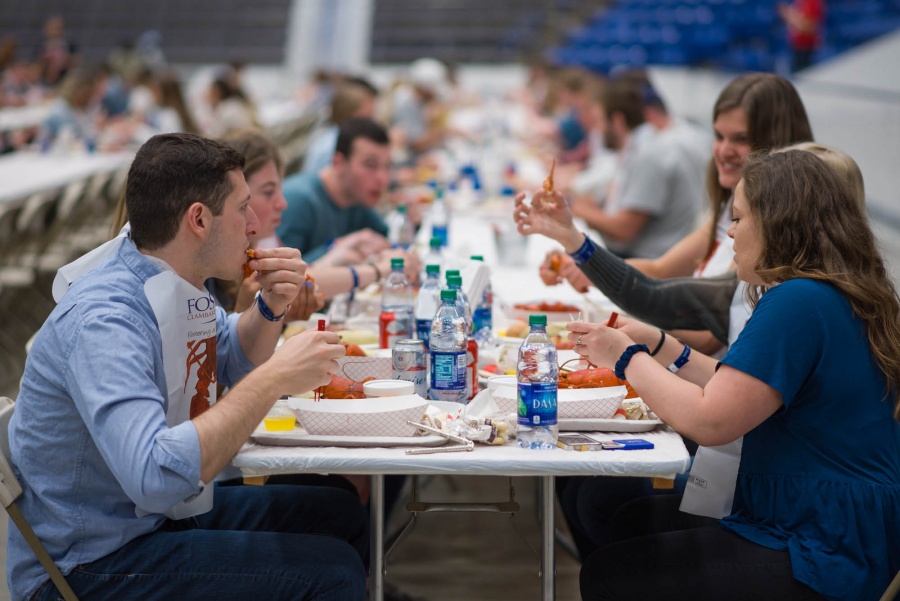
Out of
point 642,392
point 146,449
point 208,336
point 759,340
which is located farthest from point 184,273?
point 759,340

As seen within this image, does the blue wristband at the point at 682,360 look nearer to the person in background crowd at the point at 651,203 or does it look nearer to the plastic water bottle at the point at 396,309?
the plastic water bottle at the point at 396,309

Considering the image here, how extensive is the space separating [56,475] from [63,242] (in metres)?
4.43

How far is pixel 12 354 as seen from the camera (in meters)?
4.88

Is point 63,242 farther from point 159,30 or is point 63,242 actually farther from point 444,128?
point 159,30

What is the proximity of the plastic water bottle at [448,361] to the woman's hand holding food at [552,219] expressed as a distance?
0.55 m

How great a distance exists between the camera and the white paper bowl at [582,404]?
6.33 ft

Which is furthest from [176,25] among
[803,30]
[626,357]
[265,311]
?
[626,357]

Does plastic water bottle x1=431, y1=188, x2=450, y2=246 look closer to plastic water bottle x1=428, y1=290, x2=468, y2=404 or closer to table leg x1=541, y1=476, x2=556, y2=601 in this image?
plastic water bottle x1=428, y1=290, x2=468, y2=404

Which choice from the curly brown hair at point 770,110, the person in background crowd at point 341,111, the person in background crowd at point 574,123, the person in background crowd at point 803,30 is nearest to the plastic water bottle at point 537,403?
the curly brown hair at point 770,110

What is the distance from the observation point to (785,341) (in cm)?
169

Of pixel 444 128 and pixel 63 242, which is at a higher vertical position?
pixel 444 128

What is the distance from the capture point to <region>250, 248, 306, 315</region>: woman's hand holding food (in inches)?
79.0

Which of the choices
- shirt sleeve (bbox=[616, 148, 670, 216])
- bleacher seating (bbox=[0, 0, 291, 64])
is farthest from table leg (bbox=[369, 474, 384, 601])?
bleacher seating (bbox=[0, 0, 291, 64])

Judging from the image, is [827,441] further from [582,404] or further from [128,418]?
[128,418]
